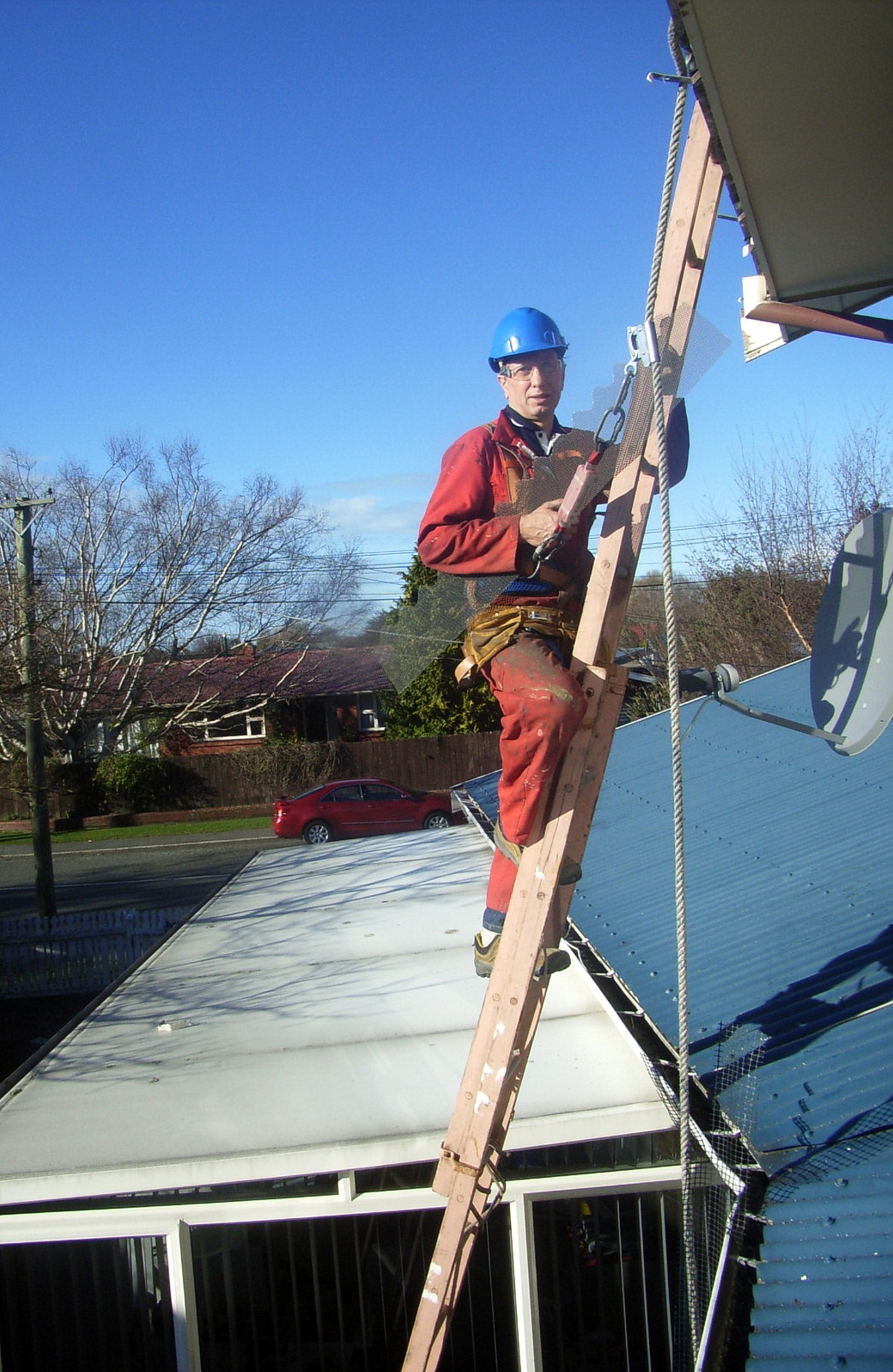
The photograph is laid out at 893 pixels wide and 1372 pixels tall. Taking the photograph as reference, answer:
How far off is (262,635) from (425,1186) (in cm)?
2735

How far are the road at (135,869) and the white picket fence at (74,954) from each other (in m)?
2.58

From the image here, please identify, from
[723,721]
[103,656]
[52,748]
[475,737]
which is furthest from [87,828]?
[723,721]

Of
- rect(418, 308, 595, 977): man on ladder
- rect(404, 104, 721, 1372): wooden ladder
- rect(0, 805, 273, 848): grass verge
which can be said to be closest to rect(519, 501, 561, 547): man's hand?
rect(418, 308, 595, 977): man on ladder

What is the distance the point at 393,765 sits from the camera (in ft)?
104

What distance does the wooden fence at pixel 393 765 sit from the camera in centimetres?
3141

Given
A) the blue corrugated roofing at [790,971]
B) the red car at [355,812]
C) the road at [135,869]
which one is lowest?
the road at [135,869]

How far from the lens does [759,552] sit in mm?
19844

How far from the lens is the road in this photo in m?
19.1

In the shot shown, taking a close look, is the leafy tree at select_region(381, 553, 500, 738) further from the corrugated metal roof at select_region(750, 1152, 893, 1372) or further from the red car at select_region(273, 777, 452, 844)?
the corrugated metal roof at select_region(750, 1152, 893, 1372)

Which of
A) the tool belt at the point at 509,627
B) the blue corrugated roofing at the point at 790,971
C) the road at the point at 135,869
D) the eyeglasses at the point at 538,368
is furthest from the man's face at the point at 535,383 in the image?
the road at the point at 135,869

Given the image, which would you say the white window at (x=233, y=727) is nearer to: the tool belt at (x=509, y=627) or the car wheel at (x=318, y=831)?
the car wheel at (x=318, y=831)

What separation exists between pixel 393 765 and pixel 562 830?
29.6 meters

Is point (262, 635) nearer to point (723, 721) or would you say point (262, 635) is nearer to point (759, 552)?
point (759, 552)

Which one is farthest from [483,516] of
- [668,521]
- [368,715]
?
[368,715]
